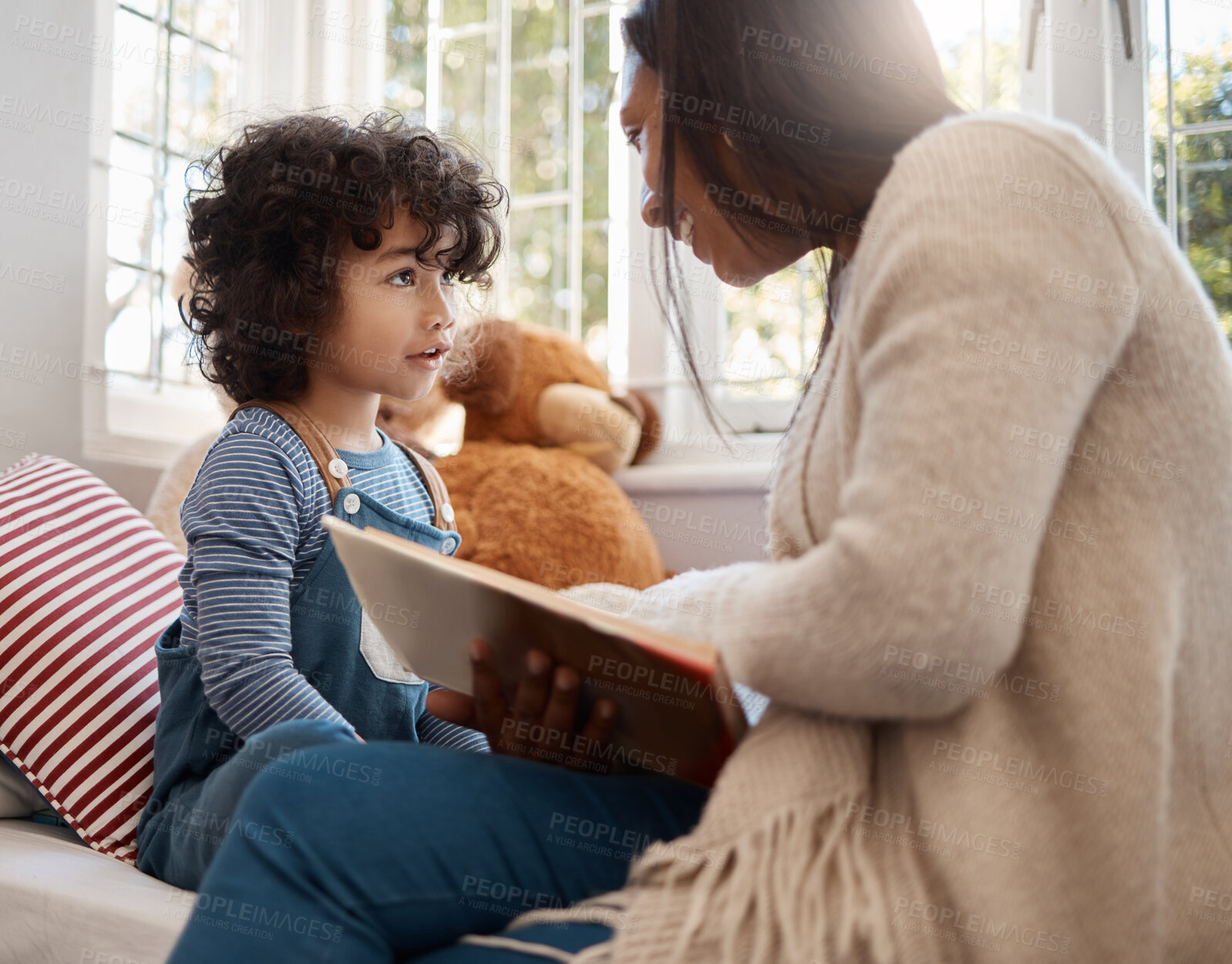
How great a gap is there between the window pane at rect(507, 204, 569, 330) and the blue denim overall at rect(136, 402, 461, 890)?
1.31 m

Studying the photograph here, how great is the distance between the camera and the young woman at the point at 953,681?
53cm

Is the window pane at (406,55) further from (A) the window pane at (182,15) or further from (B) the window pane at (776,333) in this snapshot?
(B) the window pane at (776,333)

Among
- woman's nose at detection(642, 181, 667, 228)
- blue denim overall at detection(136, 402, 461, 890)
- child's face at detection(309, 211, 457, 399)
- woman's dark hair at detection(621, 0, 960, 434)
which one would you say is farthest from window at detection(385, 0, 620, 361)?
woman's dark hair at detection(621, 0, 960, 434)

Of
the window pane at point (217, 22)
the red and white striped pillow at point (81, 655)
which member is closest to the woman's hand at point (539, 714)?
the red and white striped pillow at point (81, 655)

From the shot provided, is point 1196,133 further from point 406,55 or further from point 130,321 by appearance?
point 130,321

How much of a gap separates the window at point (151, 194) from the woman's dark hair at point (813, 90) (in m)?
1.37

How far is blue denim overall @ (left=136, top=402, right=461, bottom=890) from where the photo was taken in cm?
93

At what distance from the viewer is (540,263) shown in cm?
238

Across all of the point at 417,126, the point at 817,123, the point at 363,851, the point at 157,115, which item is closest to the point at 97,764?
the point at 363,851

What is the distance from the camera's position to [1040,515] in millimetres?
546

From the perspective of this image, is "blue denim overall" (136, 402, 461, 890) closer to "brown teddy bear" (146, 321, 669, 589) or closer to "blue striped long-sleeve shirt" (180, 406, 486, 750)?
"blue striped long-sleeve shirt" (180, 406, 486, 750)

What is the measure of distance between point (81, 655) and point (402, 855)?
666mm

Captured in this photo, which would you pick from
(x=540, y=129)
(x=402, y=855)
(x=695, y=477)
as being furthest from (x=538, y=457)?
(x=402, y=855)

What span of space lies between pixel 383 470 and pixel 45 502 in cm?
43
